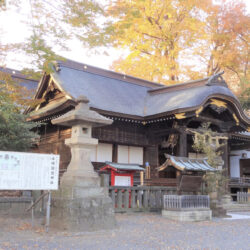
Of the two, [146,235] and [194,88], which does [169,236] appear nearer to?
[146,235]

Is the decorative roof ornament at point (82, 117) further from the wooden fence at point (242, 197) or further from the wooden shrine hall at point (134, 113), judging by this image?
→ the wooden fence at point (242, 197)

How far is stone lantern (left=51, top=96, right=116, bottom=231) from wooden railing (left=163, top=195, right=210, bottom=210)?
3.28m

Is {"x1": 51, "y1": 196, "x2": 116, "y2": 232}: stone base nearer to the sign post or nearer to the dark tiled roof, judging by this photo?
the sign post

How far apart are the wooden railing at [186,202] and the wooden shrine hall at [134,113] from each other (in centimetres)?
369

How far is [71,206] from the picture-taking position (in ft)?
22.9

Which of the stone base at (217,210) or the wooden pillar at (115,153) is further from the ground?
the wooden pillar at (115,153)

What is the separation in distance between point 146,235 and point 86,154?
8.27 feet

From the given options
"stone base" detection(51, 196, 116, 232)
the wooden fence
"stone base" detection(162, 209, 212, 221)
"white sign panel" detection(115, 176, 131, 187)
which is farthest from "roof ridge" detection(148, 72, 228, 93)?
"stone base" detection(51, 196, 116, 232)

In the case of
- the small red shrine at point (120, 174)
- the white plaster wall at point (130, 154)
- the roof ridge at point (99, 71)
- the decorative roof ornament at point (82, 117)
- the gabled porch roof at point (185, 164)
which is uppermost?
the roof ridge at point (99, 71)

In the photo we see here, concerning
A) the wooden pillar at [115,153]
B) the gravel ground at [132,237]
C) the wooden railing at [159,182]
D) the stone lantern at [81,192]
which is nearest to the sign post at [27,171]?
the stone lantern at [81,192]

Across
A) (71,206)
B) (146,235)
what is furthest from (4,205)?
(146,235)

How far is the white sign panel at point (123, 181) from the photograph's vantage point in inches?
464

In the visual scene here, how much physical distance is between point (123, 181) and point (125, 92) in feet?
22.2

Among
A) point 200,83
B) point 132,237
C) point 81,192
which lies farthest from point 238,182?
point 81,192
